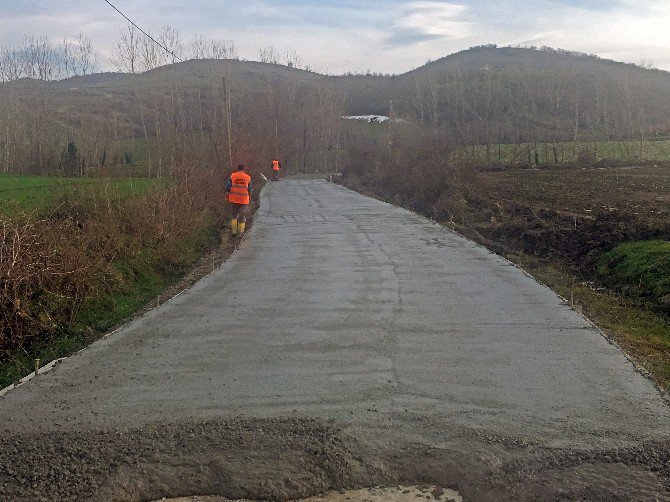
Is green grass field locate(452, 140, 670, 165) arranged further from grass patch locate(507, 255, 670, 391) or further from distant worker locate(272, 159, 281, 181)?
grass patch locate(507, 255, 670, 391)

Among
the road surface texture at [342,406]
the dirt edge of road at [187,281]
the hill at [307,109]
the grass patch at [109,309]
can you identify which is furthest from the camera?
the hill at [307,109]

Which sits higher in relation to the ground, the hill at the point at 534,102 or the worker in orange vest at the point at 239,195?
the hill at the point at 534,102

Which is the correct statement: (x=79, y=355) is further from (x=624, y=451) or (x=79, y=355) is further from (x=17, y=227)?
(x=624, y=451)

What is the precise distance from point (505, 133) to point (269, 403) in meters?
79.1

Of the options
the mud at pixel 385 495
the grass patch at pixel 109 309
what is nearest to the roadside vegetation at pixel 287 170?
the grass patch at pixel 109 309

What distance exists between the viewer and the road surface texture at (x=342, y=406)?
15.4ft

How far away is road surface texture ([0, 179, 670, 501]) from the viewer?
15.4 feet

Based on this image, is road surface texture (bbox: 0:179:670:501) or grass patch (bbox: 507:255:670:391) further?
grass patch (bbox: 507:255:670:391)

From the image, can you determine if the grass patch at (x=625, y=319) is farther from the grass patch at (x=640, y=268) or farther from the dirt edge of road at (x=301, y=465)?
the dirt edge of road at (x=301, y=465)

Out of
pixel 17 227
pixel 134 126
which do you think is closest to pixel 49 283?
pixel 17 227

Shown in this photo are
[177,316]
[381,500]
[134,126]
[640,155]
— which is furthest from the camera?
[134,126]

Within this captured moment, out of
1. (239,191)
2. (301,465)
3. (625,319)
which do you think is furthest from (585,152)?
(301,465)

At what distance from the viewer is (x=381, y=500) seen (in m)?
4.48

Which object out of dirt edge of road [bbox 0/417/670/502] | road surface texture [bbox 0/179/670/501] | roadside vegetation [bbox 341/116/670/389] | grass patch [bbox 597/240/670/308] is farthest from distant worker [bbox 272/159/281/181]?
dirt edge of road [bbox 0/417/670/502]
